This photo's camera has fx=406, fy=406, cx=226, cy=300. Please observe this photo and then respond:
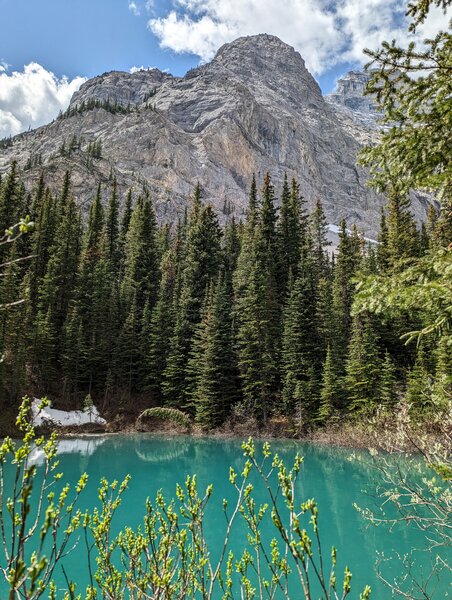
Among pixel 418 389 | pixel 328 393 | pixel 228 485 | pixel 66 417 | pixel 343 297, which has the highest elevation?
pixel 343 297

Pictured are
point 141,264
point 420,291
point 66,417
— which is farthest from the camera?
point 141,264

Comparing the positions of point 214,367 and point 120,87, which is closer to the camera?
point 214,367

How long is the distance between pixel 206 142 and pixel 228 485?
403 ft

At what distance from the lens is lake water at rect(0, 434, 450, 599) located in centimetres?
1028

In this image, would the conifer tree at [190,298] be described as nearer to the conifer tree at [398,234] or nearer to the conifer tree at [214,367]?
the conifer tree at [214,367]

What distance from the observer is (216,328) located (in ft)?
116

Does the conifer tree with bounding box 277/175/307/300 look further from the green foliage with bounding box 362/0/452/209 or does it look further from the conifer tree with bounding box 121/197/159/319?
the green foliage with bounding box 362/0/452/209

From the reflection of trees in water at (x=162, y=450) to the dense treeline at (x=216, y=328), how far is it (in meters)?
4.03

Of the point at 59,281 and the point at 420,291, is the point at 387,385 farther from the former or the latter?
the point at 59,281

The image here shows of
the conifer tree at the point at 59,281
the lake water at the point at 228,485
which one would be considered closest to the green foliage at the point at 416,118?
the lake water at the point at 228,485

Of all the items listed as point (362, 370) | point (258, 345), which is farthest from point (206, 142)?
point (362, 370)

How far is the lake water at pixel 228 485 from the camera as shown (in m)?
10.3

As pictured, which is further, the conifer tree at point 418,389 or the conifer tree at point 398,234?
the conifer tree at point 398,234

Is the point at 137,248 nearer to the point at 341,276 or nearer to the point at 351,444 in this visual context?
the point at 341,276
